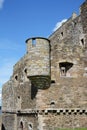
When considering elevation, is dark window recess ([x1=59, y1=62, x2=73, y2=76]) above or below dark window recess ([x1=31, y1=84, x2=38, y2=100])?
above

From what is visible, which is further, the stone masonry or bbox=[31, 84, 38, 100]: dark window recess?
bbox=[31, 84, 38, 100]: dark window recess

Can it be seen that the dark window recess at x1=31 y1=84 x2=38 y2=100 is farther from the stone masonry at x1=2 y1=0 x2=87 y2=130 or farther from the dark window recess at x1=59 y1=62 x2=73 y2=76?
the dark window recess at x1=59 y1=62 x2=73 y2=76

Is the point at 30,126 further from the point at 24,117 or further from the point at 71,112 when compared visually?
the point at 71,112

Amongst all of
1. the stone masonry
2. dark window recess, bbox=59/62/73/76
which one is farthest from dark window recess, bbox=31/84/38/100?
dark window recess, bbox=59/62/73/76

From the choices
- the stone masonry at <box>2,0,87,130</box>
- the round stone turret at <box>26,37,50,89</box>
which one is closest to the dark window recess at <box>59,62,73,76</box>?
the stone masonry at <box>2,0,87,130</box>

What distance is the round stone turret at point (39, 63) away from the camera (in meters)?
17.6

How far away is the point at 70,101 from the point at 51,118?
1683 millimetres

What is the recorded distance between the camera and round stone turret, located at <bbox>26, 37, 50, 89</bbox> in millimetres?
17594

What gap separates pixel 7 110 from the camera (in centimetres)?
2798

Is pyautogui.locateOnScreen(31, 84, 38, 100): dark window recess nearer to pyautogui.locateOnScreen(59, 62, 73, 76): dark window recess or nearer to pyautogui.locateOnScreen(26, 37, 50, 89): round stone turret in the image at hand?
pyautogui.locateOnScreen(26, 37, 50, 89): round stone turret

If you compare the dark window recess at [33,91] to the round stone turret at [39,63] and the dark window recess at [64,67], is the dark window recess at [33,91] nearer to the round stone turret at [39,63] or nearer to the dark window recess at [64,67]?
the round stone turret at [39,63]

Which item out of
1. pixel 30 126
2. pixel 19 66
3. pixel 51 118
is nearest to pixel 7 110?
pixel 19 66

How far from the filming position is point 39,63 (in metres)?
17.6

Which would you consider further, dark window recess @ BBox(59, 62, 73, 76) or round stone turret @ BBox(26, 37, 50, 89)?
dark window recess @ BBox(59, 62, 73, 76)
